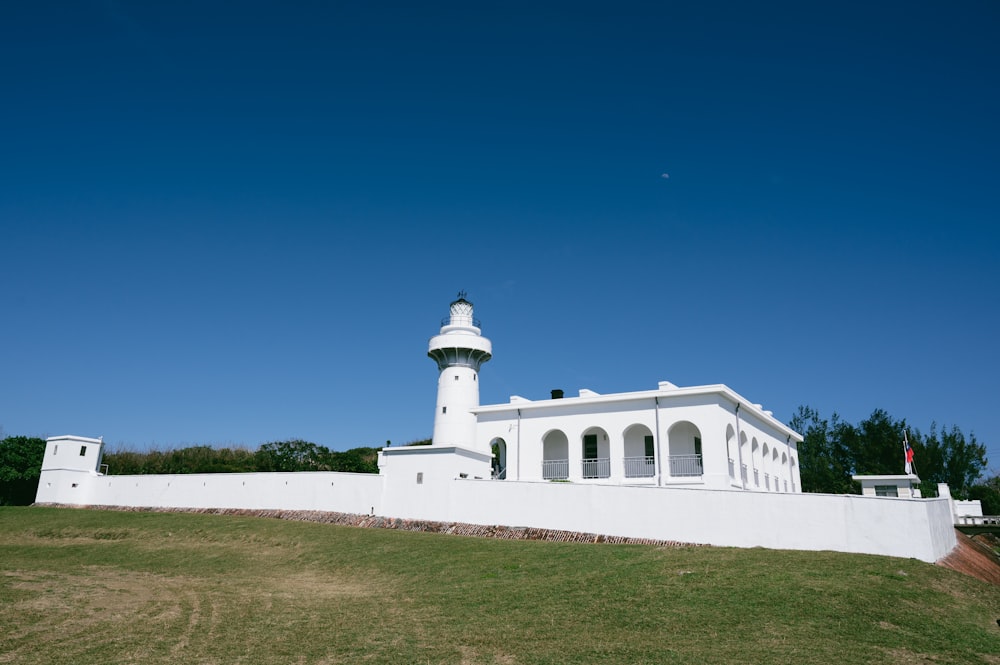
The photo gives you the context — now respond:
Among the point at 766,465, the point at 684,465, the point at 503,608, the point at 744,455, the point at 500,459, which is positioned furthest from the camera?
the point at 500,459

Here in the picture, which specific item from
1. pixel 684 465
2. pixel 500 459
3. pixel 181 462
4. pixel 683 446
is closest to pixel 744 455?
pixel 683 446

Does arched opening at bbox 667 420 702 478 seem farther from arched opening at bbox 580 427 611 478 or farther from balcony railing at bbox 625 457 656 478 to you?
arched opening at bbox 580 427 611 478

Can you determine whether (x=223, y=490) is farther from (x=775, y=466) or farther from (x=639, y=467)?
(x=775, y=466)

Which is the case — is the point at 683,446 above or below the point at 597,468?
above

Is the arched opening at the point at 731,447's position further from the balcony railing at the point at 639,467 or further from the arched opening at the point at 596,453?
the arched opening at the point at 596,453

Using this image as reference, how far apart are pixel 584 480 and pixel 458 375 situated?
7294 mm

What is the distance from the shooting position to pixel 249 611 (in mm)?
11102

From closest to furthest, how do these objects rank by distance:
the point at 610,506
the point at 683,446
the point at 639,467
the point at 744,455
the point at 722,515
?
the point at 722,515 < the point at 610,506 < the point at 639,467 < the point at 683,446 < the point at 744,455

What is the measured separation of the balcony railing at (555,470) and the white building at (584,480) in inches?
3.2

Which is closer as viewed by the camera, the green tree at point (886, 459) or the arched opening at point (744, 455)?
the arched opening at point (744, 455)

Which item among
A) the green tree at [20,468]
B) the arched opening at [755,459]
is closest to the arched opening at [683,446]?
the arched opening at [755,459]

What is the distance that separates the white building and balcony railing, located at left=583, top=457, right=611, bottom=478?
0.06 metres

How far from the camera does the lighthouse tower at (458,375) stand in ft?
91.4

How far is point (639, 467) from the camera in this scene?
998 inches
